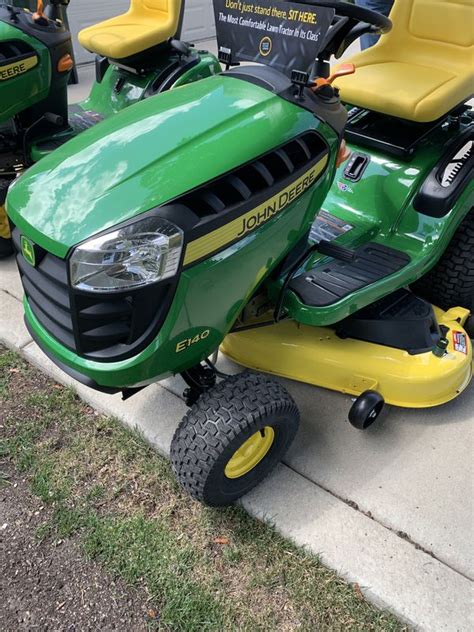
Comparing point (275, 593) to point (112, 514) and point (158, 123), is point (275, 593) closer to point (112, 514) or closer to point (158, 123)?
point (112, 514)

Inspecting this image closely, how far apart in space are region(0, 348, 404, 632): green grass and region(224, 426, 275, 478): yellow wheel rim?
0.16 meters

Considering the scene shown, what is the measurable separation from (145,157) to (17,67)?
173 cm

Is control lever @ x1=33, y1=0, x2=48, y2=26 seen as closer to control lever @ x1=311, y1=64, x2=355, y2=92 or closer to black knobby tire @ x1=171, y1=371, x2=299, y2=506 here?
control lever @ x1=311, y1=64, x2=355, y2=92

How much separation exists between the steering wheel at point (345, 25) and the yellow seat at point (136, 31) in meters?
1.82

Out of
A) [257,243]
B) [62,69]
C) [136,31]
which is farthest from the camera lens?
[136,31]

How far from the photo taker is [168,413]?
2.06 metres

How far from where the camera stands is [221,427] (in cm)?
155

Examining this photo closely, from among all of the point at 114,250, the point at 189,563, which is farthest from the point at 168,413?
the point at 114,250

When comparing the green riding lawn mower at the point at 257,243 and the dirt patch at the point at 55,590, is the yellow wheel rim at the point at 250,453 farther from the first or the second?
the dirt patch at the point at 55,590

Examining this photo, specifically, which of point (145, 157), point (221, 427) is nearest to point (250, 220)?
point (145, 157)

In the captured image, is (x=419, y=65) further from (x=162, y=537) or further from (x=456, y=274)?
(x=162, y=537)

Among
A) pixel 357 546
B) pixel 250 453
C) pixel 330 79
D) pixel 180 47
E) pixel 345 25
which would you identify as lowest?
pixel 357 546

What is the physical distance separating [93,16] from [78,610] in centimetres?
570

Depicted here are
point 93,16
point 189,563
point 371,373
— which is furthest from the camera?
point 93,16
